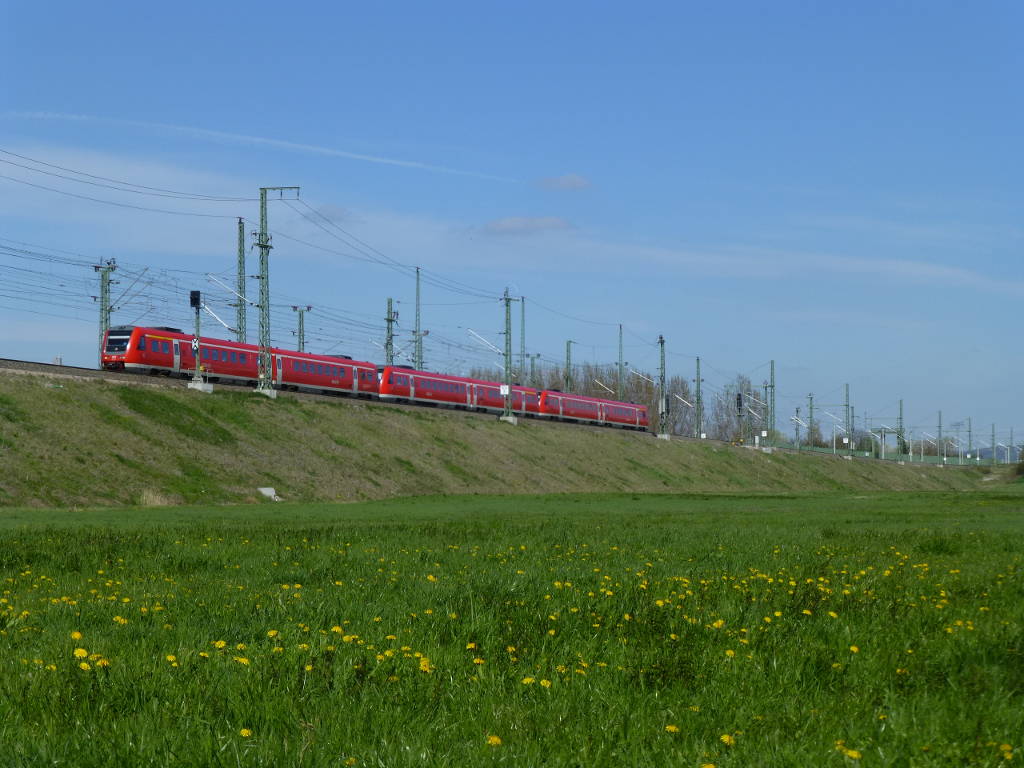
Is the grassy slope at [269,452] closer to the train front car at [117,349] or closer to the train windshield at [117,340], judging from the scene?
the train front car at [117,349]

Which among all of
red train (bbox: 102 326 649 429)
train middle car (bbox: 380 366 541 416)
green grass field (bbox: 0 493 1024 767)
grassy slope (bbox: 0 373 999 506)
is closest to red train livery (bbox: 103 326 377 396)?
red train (bbox: 102 326 649 429)

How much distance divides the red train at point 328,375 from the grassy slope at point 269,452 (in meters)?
3.59

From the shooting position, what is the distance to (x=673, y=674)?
7535 millimetres

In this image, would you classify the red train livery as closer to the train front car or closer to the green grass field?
the train front car

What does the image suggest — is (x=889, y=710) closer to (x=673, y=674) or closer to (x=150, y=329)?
(x=673, y=674)

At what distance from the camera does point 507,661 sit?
796 cm

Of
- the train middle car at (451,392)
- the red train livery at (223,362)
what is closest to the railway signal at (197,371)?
the red train livery at (223,362)

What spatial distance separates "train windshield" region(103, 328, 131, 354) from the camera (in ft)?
202

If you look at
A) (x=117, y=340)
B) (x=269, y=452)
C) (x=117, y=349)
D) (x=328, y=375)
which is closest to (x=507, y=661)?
(x=269, y=452)

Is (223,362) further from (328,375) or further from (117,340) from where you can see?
(328,375)

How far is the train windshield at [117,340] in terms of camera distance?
61.7m

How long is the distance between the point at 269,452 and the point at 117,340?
538 inches

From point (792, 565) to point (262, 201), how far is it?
1995 inches

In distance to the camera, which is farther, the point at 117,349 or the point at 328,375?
the point at 328,375
